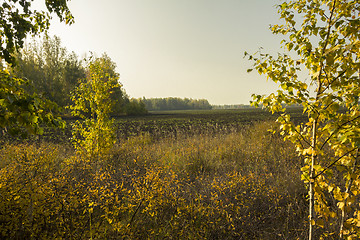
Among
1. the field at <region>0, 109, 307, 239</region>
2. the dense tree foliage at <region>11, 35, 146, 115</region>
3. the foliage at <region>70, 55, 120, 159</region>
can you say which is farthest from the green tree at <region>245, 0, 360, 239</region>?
the dense tree foliage at <region>11, 35, 146, 115</region>

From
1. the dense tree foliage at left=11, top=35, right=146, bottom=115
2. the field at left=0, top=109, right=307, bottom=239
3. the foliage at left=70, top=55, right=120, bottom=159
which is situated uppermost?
the dense tree foliage at left=11, top=35, right=146, bottom=115

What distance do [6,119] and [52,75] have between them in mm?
37798

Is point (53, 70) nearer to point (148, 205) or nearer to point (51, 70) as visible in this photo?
point (51, 70)

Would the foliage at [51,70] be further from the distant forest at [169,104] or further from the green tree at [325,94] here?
the distant forest at [169,104]

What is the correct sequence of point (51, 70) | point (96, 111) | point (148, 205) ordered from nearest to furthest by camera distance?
1. point (148, 205)
2. point (96, 111)
3. point (51, 70)

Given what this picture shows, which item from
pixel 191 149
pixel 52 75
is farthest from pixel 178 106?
pixel 191 149

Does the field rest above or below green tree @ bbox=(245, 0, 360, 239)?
below

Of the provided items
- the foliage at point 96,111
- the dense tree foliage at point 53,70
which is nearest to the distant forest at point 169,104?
the dense tree foliage at point 53,70

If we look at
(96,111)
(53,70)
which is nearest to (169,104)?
(53,70)

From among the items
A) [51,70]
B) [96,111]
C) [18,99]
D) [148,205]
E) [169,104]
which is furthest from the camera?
[169,104]

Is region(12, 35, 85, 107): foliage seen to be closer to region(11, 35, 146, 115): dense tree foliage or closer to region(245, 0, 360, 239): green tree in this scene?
region(11, 35, 146, 115): dense tree foliage

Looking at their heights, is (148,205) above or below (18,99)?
below

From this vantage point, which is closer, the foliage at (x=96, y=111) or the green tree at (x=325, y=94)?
the green tree at (x=325, y=94)

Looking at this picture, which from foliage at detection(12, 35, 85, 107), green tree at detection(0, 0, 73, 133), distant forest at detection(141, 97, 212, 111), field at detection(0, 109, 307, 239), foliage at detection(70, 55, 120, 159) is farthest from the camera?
distant forest at detection(141, 97, 212, 111)
